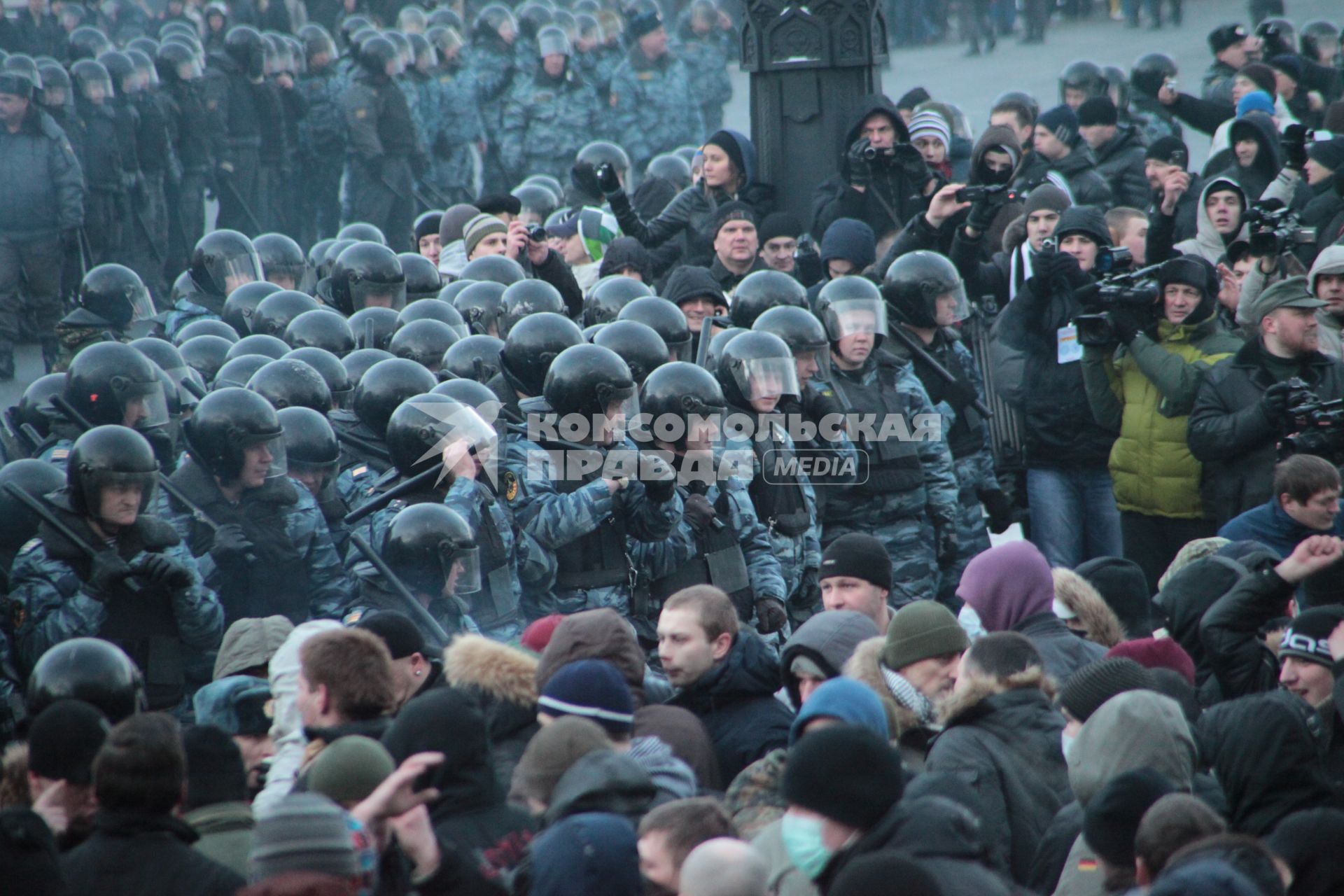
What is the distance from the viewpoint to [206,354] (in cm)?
926

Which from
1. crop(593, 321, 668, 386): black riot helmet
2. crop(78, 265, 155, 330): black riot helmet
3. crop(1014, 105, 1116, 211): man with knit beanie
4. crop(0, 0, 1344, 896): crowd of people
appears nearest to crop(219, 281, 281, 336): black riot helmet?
crop(0, 0, 1344, 896): crowd of people

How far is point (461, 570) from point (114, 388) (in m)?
2.15

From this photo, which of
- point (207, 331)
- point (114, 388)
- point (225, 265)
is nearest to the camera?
point (114, 388)

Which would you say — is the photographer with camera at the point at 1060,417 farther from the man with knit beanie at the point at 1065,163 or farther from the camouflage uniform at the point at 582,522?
the man with knit beanie at the point at 1065,163

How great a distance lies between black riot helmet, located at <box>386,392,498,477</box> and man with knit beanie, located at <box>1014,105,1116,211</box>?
6.06m

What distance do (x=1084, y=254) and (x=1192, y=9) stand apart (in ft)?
52.7

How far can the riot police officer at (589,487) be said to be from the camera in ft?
22.2

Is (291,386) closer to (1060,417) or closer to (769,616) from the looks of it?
(769,616)

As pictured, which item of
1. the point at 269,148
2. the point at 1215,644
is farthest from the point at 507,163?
the point at 1215,644

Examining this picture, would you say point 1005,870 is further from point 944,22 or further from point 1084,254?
point 944,22

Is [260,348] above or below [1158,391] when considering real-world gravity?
above

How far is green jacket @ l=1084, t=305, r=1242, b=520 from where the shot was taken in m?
8.34

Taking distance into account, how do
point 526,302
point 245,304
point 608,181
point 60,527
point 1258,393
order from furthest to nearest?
point 608,181 < point 245,304 < point 526,302 < point 1258,393 < point 60,527

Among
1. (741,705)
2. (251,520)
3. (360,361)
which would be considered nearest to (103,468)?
(251,520)
